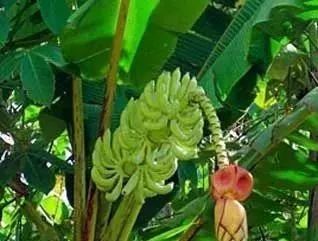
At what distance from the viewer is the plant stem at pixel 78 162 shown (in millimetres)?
1610

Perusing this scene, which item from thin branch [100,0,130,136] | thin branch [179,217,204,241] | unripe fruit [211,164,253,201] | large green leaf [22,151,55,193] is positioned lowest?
thin branch [179,217,204,241]

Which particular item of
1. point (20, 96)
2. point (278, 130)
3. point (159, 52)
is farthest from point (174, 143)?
point (20, 96)

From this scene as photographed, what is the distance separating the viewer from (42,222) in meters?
1.85

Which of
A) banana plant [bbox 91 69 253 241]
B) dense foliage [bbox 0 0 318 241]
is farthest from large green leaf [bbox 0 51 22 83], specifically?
banana plant [bbox 91 69 253 241]

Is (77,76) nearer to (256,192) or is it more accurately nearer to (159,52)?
(159,52)

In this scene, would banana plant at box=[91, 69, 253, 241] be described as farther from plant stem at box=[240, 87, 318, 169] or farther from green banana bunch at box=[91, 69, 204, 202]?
plant stem at box=[240, 87, 318, 169]

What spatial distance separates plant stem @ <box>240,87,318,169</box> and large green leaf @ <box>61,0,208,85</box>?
9.2 inches

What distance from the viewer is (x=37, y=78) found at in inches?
62.8

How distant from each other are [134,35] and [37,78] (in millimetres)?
187

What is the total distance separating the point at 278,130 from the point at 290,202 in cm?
50

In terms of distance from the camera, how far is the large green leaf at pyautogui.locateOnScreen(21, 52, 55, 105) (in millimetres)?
1582

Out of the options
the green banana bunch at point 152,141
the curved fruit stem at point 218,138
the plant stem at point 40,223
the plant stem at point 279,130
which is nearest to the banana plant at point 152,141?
the green banana bunch at point 152,141

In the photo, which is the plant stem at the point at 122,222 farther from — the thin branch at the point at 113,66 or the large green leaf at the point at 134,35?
the large green leaf at the point at 134,35

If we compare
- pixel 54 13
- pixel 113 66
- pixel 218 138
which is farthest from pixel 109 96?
pixel 218 138
